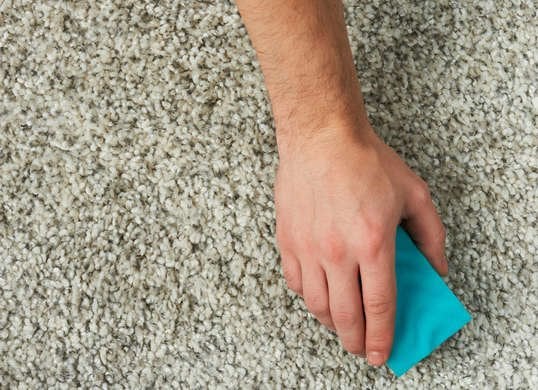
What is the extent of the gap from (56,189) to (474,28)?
0.62 m

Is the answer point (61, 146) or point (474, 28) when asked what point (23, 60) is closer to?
point (61, 146)

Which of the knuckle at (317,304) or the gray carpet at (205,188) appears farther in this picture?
the gray carpet at (205,188)

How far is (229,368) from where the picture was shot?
879mm

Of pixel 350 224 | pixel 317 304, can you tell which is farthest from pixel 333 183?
pixel 317 304

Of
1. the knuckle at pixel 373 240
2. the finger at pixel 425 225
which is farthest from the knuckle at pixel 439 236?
the knuckle at pixel 373 240

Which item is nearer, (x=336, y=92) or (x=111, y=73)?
(x=336, y=92)

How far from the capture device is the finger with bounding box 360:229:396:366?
2.35 feet

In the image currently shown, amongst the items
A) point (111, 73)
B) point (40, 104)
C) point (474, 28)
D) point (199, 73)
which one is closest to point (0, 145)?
point (40, 104)

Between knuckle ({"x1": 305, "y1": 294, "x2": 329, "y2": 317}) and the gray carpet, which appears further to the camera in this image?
the gray carpet

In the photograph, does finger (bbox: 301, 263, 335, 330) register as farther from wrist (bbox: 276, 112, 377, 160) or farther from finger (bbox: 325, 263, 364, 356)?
wrist (bbox: 276, 112, 377, 160)

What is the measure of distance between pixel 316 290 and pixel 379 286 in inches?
3.1

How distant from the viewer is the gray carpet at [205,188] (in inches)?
34.7

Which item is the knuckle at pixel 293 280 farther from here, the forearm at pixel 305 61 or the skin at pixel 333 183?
the forearm at pixel 305 61

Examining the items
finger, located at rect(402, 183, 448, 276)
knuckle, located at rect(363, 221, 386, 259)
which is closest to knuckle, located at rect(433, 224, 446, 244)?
finger, located at rect(402, 183, 448, 276)
